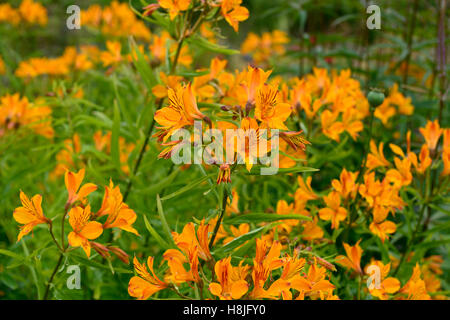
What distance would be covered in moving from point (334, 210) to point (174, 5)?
484 mm

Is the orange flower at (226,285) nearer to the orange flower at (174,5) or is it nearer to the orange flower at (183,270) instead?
the orange flower at (183,270)

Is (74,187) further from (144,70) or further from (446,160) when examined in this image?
(446,160)

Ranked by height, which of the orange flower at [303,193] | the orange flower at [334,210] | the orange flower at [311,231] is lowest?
the orange flower at [311,231]

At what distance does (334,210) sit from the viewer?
87 centimetres

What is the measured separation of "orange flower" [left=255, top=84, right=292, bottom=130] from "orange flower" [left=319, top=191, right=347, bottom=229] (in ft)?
0.90

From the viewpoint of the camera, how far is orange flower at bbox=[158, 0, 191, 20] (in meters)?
0.82

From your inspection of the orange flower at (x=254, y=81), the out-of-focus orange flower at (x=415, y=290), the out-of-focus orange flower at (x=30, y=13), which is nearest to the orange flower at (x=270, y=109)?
the orange flower at (x=254, y=81)

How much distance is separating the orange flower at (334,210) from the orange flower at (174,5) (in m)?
0.43

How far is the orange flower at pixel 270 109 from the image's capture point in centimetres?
63

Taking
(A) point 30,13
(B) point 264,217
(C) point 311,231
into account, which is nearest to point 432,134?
(C) point 311,231

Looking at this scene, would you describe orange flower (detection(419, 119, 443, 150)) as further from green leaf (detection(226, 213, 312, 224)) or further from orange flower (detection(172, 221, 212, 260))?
orange flower (detection(172, 221, 212, 260))

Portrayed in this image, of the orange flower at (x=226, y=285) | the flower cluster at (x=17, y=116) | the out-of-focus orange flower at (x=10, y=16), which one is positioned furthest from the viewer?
the out-of-focus orange flower at (x=10, y=16)

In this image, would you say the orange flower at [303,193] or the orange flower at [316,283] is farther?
the orange flower at [303,193]

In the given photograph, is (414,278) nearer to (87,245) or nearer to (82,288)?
(87,245)
